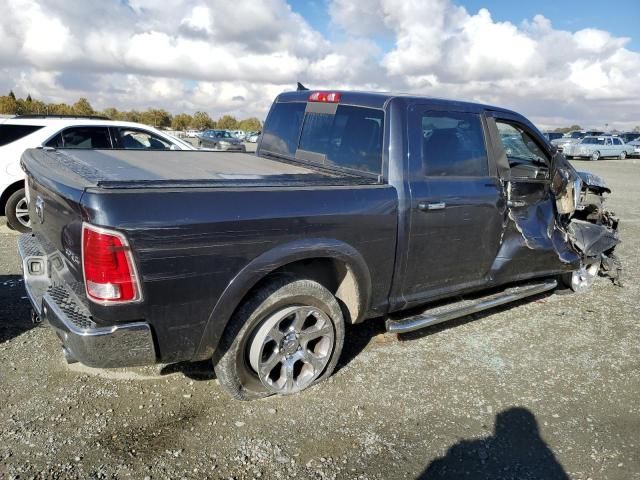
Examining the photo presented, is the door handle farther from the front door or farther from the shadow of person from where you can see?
the shadow of person

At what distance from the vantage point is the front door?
3461 mm

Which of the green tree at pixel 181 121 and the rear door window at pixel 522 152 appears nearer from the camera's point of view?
the rear door window at pixel 522 152

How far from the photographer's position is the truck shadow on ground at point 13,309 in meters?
3.87

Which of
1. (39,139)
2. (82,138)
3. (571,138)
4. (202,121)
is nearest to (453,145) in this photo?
(82,138)

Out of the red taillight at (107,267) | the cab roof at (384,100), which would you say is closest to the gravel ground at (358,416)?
the red taillight at (107,267)

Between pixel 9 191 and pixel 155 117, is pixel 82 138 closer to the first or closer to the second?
pixel 9 191

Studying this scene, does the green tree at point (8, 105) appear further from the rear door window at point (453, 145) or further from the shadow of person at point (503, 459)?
the shadow of person at point (503, 459)

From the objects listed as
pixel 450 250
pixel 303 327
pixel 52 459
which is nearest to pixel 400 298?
pixel 450 250

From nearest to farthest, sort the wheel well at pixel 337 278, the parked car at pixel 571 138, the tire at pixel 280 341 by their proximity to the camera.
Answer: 1. the tire at pixel 280 341
2. the wheel well at pixel 337 278
3. the parked car at pixel 571 138

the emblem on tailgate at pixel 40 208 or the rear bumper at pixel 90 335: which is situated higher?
the emblem on tailgate at pixel 40 208

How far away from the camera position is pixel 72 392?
3139 millimetres

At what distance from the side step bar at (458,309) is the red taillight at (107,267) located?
1.87 m

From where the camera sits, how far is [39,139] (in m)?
6.70

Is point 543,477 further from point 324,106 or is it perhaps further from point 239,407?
point 324,106
